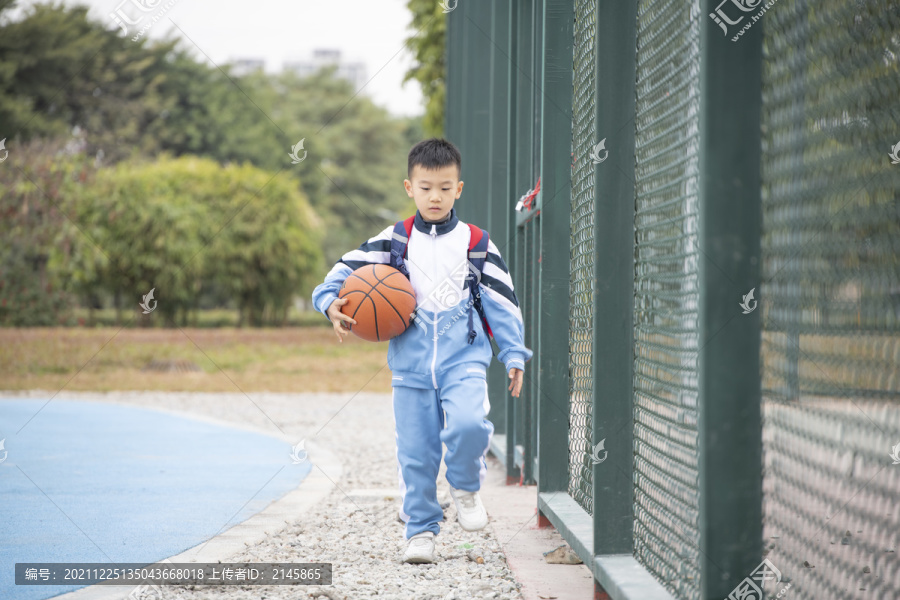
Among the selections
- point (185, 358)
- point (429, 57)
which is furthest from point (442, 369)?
point (185, 358)

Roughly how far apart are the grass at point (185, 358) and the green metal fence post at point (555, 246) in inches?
297

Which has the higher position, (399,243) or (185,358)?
(399,243)

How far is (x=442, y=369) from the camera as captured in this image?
3.62 meters

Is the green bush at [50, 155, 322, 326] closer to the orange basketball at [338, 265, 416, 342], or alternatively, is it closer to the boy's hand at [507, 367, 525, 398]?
the orange basketball at [338, 265, 416, 342]

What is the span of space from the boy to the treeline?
96.9 inches

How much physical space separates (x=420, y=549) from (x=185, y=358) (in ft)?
44.0

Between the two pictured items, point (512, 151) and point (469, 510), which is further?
point (512, 151)

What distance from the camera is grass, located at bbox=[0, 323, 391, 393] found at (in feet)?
44.5

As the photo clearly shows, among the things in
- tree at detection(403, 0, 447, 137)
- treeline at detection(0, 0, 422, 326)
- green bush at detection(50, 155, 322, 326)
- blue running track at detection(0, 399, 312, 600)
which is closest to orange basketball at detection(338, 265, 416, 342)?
blue running track at detection(0, 399, 312, 600)

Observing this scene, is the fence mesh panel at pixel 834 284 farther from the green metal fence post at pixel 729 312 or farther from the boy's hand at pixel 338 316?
the boy's hand at pixel 338 316

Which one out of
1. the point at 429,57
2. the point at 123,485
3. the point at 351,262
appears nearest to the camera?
the point at 351,262

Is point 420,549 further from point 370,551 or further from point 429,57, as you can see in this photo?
point 429,57

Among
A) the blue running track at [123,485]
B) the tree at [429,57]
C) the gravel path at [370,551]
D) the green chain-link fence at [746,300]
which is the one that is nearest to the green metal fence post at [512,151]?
the gravel path at [370,551]

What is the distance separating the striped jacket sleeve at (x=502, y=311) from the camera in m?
3.69
